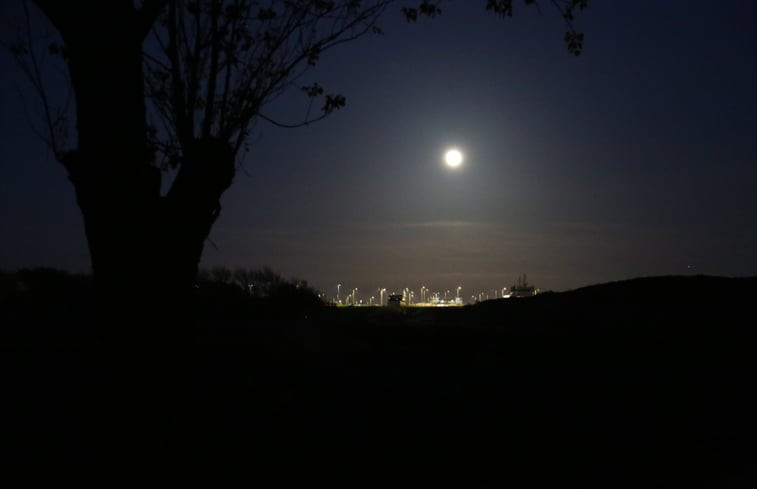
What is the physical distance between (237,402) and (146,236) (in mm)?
2206

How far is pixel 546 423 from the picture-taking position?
529cm

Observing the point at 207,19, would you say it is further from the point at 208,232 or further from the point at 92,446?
the point at 92,446

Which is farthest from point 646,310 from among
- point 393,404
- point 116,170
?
point 116,170

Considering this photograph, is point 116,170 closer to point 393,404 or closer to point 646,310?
point 393,404

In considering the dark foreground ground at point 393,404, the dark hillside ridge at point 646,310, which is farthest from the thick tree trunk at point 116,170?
the dark hillside ridge at point 646,310

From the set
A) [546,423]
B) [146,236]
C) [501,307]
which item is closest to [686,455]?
[546,423]

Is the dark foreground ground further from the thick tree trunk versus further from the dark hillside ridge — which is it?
the thick tree trunk

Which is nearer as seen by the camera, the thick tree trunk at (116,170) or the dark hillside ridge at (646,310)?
the thick tree trunk at (116,170)

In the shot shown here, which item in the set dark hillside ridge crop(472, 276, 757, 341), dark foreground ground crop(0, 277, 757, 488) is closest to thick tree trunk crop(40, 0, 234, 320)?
dark foreground ground crop(0, 277, 757, 488)

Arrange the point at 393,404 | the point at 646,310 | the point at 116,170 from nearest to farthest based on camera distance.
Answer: the point at 116,170 < the point at 393,404 < the point at 646,310

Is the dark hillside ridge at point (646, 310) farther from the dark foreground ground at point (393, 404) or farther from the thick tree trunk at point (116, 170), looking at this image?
the thick tree trunk at point (116, 170)

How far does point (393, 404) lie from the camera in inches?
224

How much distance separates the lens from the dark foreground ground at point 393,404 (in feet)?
12.7

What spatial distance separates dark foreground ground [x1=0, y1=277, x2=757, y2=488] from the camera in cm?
387
